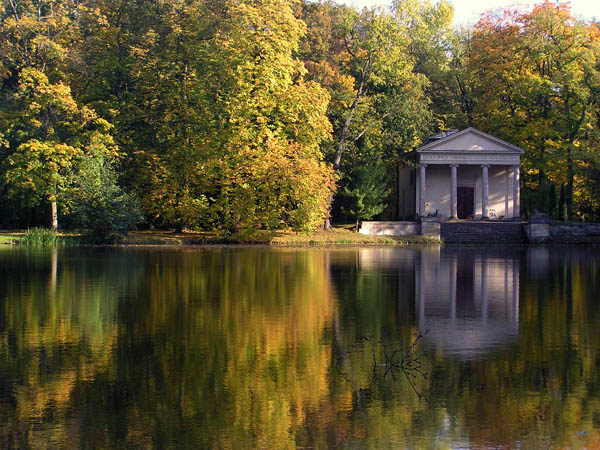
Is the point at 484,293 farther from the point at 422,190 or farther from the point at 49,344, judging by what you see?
the point at 422,190

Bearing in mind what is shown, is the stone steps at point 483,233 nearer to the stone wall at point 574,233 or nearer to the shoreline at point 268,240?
the shoreline at point 268,240

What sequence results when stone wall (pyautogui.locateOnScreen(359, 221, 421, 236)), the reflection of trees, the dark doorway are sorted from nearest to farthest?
the reflection of trees → stone wall (pyautogui.locateOnScreen(359, 221, 421, 236)) → the dark doorway

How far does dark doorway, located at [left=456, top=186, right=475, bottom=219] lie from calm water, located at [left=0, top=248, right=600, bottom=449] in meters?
42.6

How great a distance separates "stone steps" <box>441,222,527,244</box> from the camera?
174ft

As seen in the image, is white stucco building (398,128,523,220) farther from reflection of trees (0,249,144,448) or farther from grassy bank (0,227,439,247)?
reflection of trees (0,249,144,448)

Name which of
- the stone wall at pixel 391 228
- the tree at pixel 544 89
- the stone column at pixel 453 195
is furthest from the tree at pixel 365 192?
the tree at pixel 544 89

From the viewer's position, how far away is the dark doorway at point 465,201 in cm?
6372

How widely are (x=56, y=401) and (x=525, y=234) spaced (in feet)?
157

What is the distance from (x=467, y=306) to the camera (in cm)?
1709

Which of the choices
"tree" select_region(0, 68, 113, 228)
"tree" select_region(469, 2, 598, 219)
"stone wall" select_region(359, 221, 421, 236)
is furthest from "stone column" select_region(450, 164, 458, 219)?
"tree" select_region(0, 68, 113, 228)

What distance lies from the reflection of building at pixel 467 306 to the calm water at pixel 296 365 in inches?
2.6

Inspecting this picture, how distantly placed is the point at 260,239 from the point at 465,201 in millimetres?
22552

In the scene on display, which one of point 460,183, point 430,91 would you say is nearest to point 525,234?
point 460,183

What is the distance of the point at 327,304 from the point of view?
17.1 metres
